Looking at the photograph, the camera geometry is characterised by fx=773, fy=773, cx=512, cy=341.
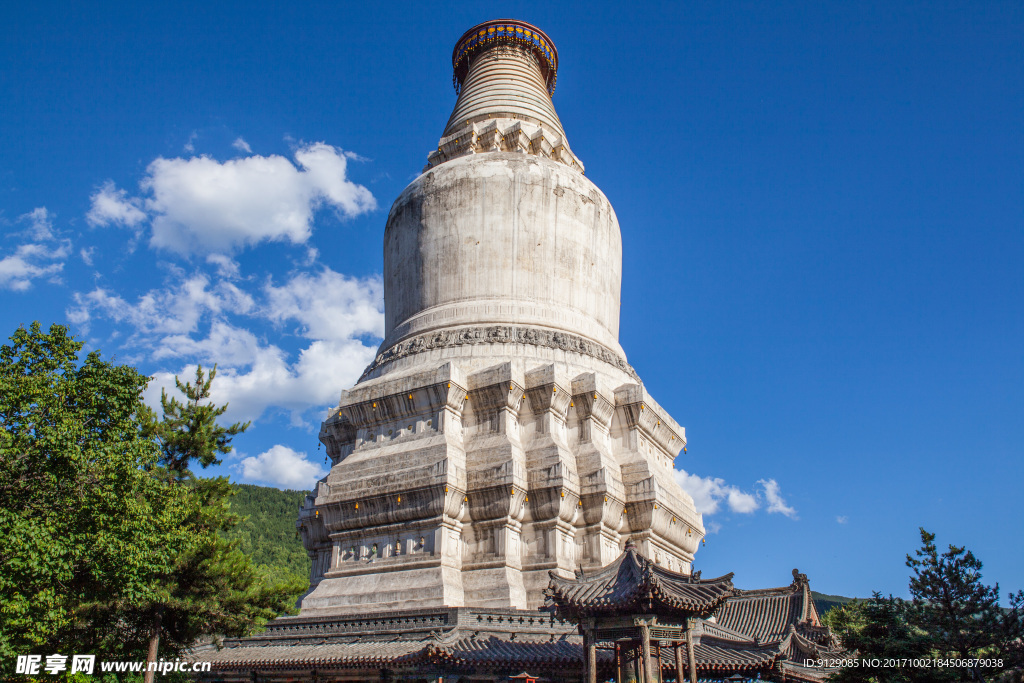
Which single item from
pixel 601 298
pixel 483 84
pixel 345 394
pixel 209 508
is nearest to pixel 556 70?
pixel 483 84

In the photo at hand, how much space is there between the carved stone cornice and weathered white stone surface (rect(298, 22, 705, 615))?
0.15ft

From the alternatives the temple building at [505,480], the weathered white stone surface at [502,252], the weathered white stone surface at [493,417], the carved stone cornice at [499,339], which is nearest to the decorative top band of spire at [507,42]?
the temple building at [505,480]

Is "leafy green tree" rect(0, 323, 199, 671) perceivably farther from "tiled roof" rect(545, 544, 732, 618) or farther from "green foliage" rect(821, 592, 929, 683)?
"green foliage" rect(821, 592, 929, 683)

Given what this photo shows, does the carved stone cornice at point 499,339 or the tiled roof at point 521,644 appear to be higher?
the carved stone cornice at point 499,339

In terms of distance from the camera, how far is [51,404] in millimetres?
13625

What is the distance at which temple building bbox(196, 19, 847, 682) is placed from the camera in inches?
560

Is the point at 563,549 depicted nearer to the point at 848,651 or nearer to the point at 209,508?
the point at 848,651

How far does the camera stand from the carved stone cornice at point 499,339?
22.4 metres

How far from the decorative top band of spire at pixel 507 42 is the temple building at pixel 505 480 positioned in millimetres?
3356

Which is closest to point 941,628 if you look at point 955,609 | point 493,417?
point 955,609

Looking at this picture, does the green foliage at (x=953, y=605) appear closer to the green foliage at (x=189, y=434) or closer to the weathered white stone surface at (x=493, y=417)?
the weathered white stone surface at (x=493, y=417)

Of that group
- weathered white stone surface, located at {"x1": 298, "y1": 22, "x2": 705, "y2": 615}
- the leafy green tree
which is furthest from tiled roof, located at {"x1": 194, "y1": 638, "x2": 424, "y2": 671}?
the leafy green tree

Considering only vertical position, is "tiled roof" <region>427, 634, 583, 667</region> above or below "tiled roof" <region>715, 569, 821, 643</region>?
below

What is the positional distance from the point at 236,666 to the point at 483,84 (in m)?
21.7
